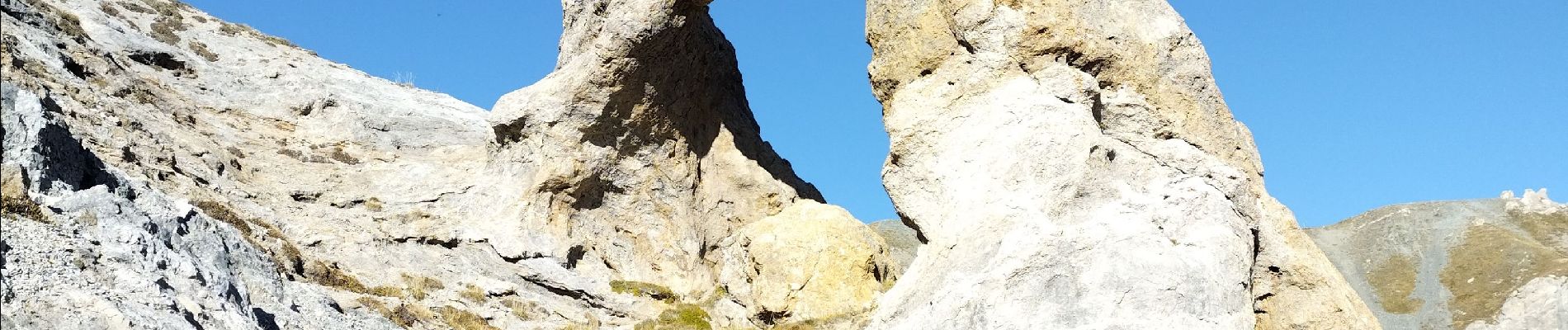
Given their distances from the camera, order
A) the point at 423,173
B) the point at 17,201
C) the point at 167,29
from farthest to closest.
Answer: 1. the point at 167,29
2. the point at 423,173
3. the point at 17,201

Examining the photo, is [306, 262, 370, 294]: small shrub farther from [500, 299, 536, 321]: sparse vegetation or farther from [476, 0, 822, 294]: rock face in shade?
[476, 0, 822, 294]: rock face in shade

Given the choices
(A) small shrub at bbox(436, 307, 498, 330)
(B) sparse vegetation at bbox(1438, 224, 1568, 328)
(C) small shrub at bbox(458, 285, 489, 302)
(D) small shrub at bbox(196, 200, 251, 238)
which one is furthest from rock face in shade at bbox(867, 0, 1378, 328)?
(B) sparse vegetation at bbox(1438, 224, 1568, 328)

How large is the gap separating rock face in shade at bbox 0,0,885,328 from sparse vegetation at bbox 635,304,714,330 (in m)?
0.10

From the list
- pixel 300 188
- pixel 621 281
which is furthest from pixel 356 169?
pixel 621 281

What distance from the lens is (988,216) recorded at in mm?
19953

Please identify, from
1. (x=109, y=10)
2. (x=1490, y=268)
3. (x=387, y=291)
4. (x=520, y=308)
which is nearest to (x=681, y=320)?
(x=520, y=308)

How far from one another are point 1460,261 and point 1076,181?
89514 millimetres

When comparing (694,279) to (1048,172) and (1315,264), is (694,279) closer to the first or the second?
(1048,172)

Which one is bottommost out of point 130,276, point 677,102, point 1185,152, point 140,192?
point 130,276

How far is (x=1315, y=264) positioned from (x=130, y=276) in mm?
16888

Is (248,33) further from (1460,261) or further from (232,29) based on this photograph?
(1460,261)

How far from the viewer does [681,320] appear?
2608 cm

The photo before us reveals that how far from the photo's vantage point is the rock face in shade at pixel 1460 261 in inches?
3233

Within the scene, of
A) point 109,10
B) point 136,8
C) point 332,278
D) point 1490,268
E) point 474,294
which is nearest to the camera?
point 332,278
